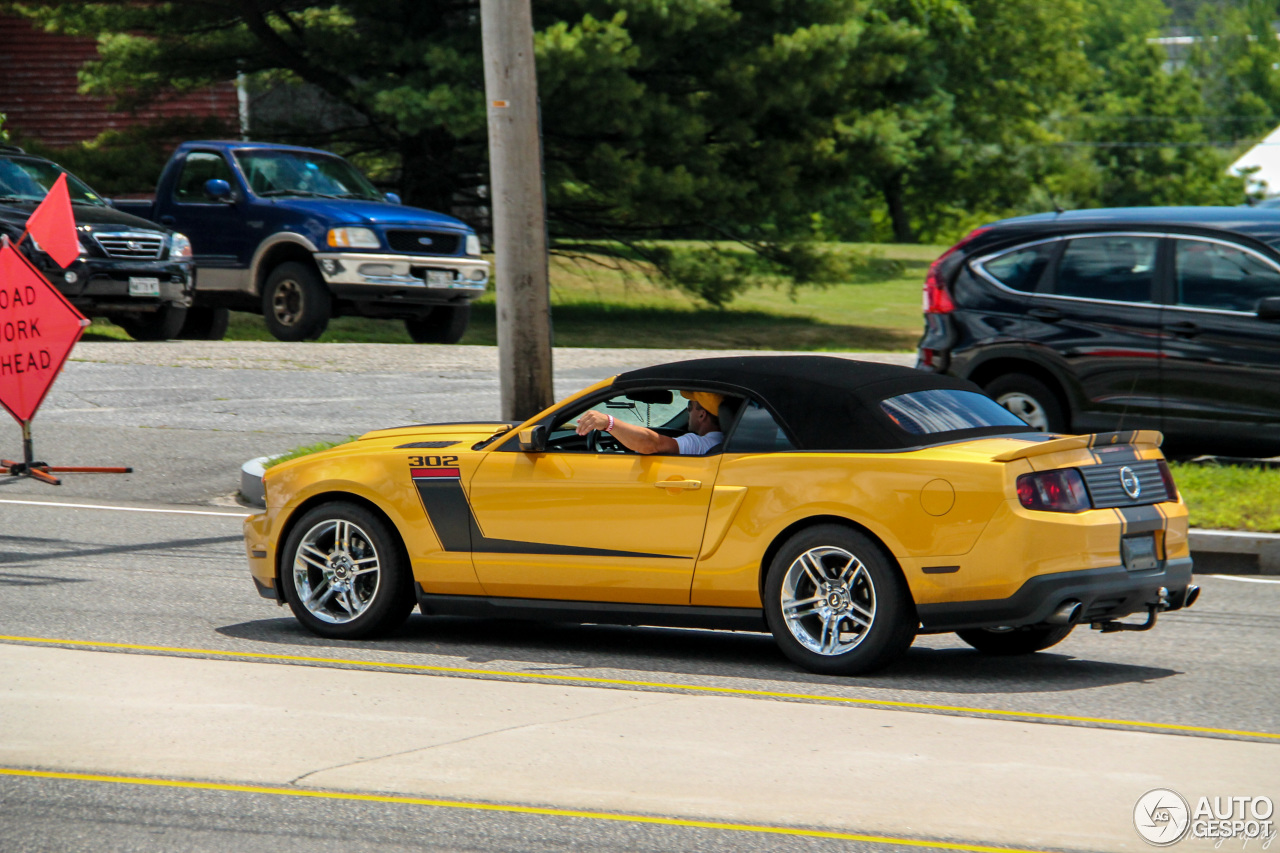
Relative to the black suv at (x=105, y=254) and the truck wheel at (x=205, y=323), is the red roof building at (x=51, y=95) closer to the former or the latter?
the truck wheel at (x=205, y=323)

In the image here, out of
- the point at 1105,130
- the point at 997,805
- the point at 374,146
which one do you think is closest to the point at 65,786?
the point at 997,805

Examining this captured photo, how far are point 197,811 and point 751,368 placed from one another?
332 centimetres

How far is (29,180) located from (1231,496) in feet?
46.6

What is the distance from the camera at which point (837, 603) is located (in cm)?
665

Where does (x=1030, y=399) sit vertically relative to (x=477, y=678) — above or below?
above

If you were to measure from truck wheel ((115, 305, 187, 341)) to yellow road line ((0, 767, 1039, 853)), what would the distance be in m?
15.4

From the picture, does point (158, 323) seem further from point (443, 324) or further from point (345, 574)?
point (345, 574)

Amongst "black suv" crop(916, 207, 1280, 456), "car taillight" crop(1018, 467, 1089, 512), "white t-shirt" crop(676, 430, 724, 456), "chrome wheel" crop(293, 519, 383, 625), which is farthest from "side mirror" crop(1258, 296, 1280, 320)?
"chrome wheel" crop(293, 519, 383, 625)

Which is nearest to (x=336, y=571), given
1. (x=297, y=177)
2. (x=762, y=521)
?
(x=762, y=521)

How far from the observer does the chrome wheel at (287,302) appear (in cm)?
1920

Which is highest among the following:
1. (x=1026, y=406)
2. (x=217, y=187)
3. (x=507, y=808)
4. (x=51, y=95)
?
(x=51, y=95)

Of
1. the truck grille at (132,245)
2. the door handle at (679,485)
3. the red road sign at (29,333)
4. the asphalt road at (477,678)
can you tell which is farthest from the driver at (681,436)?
the truck grille at (132,245)

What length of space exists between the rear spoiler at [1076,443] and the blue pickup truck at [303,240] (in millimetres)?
12915

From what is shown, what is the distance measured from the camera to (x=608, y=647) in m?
7.56
